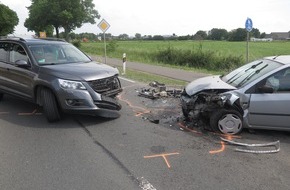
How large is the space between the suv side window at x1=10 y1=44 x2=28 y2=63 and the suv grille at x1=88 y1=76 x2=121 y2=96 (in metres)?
1.92

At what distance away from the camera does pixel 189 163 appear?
4.46 metres

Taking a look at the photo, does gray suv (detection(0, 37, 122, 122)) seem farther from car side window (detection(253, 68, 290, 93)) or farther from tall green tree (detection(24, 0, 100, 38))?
tall green tree (detection(24, 0, 100, 38))

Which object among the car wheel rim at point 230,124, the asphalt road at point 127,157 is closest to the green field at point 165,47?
the car wheel rim at point 230,124

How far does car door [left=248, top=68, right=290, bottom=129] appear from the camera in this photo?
5527 mm

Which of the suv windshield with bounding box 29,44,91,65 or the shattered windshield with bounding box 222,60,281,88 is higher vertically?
A: the suv windshield with bounding box 29,44,91,65

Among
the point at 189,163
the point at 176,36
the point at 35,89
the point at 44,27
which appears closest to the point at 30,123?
the point at 35,89

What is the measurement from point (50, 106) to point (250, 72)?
409 cm

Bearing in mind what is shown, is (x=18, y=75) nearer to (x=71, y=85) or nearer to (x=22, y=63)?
(x=22, y=63)

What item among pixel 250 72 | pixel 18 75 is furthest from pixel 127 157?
pixel 18 75

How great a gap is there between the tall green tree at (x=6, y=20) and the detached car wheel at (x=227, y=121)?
83.2 meters

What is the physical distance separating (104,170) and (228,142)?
2329 mm

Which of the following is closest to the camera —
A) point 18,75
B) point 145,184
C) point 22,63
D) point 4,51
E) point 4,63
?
point 145,184

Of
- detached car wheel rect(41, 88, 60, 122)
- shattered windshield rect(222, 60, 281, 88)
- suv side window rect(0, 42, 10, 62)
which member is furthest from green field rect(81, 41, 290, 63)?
detached car wheel rect(41, 88, 60, 122)

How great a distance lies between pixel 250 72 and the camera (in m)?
6.26
